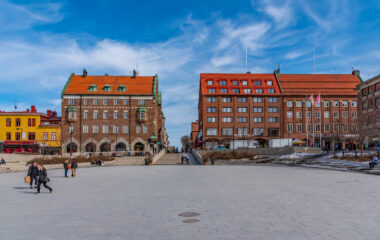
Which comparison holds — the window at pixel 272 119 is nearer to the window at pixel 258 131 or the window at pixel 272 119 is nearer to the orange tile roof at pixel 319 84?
Answer: the window at pixel 258 131

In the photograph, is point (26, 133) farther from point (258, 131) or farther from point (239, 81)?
point (258, 131)

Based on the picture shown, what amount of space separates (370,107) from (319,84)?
24.1m

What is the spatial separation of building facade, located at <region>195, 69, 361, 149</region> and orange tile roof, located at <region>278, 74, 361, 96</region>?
9.6 inches

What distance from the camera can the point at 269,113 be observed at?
78.9m

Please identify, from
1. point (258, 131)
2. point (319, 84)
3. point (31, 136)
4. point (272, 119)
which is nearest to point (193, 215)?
point (31, 136)

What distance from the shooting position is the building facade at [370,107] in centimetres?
5603

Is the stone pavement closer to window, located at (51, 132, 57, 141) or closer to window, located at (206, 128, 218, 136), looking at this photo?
window, located at (51, 132, 57, 141)

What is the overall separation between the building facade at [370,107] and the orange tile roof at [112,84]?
4394 centimetres

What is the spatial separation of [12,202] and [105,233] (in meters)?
7.14

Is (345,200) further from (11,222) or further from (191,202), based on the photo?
(11,222)

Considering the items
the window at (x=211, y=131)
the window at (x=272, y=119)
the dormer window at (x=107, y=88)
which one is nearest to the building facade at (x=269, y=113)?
the window at (x=211, y=131)

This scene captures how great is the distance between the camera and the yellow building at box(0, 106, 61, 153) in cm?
6825

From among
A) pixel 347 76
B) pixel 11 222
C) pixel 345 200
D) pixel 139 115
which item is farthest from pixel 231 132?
pixel 11 222

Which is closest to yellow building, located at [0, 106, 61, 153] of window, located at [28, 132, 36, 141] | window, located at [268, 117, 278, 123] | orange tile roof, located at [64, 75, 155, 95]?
window, located at [28, 132, 36, 141]
